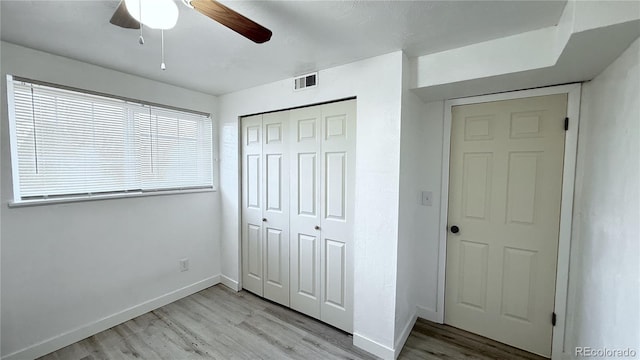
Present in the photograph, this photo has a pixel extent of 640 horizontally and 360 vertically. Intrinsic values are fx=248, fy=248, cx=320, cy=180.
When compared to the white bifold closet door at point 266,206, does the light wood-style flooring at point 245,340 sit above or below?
below

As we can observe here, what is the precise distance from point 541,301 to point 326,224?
179 centimetres

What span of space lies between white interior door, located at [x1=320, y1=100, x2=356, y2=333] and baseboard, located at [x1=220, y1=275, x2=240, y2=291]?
119 cm

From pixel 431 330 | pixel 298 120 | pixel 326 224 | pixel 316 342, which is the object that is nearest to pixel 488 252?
pixel 431 330

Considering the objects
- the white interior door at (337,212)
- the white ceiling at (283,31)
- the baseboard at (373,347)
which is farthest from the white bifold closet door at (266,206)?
the baseboard at (373,347)

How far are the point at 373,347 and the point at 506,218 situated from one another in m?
1.51

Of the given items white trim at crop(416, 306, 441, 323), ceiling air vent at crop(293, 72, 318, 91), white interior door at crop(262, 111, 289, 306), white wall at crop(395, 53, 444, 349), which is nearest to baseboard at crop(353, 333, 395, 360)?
white wall at crop(395, 53, 444, 349)

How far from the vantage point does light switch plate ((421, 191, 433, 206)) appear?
235 cm

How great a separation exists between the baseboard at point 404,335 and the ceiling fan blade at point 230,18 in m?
2.30

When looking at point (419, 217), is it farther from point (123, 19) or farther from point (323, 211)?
point (123, 19)

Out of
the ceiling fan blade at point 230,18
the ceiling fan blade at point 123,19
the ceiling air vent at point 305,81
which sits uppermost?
the ceiling air vent at point 305,81

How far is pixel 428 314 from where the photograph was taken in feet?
7.89

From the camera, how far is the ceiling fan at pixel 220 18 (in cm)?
100

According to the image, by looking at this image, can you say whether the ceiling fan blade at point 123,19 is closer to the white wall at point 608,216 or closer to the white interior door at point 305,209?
the white interior door at point 305,209

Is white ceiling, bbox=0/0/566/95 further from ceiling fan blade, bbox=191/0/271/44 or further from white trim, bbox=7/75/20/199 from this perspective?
white trim, bbox=7/75/20/199
